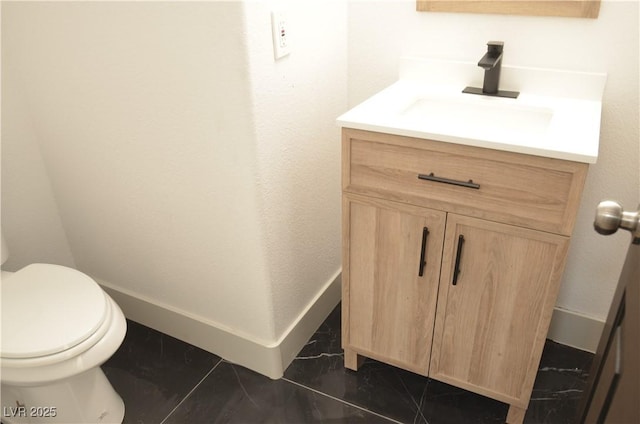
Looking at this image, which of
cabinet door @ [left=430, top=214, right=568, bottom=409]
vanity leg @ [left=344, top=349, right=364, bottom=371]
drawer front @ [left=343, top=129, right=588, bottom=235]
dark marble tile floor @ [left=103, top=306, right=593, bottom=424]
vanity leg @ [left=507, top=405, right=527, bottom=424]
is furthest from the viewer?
vanity leg @ [left=344, top=349, right=364, bottom=371]

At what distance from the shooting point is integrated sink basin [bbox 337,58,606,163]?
1.13m

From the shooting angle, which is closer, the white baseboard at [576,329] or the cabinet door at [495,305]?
the cabinet door at [495,305]

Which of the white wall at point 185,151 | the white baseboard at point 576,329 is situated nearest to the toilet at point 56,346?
the white wall at point 185,151

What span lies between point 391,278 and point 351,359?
0.40 m

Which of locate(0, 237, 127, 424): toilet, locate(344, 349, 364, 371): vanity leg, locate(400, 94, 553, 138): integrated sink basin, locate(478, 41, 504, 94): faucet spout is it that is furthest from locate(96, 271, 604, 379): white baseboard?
locate(478, 41, 504, 94): faucet spout

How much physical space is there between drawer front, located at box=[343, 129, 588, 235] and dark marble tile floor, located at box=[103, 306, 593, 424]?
2.25 ft

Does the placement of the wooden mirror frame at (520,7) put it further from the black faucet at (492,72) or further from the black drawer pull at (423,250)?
the black drawer pull at (423,250)

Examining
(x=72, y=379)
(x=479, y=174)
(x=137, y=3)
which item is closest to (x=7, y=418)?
(x=72, y=379)

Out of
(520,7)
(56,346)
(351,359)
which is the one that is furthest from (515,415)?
(56,346)

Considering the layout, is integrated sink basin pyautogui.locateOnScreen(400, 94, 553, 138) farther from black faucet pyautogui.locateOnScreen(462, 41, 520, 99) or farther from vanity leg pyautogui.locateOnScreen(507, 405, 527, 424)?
vanity leg pyautogui.locateOnScreen(507, 405, 527, 424)

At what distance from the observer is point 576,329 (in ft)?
5.65

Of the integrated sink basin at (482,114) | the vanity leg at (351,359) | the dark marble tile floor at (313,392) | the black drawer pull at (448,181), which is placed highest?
the integrated sink basin at (482,114)

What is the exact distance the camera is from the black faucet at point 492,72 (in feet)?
4.40

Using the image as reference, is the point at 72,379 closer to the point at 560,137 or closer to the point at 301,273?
the point at 301,273
